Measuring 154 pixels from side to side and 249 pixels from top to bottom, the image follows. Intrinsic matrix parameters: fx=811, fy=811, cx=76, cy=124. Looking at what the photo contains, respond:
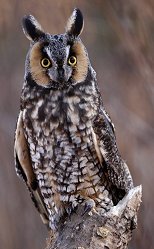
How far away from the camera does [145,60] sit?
10.6 ft

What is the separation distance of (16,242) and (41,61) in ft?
4.63

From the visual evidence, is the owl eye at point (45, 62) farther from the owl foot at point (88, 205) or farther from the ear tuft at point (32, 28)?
the owl foot at point (88, 205)

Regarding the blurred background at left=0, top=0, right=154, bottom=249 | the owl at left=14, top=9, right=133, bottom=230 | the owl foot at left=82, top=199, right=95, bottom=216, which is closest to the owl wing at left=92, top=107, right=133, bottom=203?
the owl at left=14, top=9, right=133, bottom=230

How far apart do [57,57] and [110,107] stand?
4.93ft

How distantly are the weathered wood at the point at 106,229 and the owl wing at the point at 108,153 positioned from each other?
17 cm

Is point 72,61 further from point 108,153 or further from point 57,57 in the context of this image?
point 108,153

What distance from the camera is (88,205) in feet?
9.71

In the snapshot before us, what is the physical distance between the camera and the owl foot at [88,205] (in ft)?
9.62

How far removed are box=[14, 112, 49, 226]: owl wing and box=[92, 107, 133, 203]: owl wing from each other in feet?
0.92

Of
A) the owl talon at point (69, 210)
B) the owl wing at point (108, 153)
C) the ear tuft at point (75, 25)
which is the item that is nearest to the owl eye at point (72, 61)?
the ear tuft at point (75, 25)

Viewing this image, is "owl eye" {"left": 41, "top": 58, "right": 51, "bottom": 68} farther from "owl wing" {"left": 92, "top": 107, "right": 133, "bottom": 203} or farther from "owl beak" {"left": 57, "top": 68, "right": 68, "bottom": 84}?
"owl wing" {"left": 92, "top": 107, "right": 133, "bottom": 203}

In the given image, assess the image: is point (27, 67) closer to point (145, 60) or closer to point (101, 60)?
point (145, 60)

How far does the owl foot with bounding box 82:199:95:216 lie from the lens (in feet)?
9.62

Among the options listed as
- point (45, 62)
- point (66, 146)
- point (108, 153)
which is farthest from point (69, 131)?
point (45, 62)
